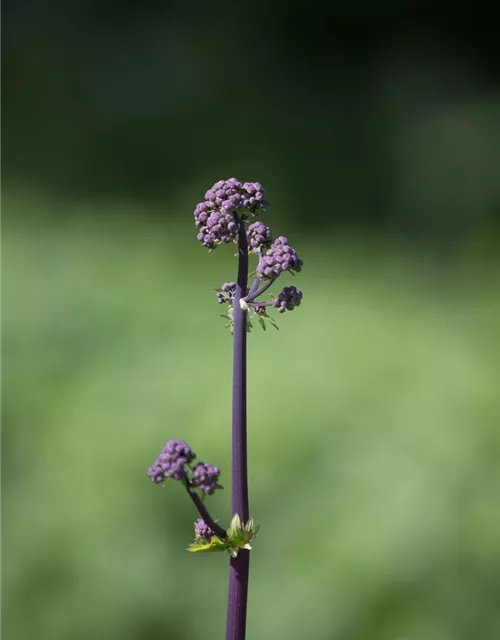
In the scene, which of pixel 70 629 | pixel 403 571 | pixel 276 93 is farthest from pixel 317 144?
pixel 70 629

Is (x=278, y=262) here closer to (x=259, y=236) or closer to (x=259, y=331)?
(x=259, y=236)

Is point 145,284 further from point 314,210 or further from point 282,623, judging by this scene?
point 282,623

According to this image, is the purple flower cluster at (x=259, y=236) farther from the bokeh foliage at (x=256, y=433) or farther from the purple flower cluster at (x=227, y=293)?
the bokeh foliage at (x=256, y=433)

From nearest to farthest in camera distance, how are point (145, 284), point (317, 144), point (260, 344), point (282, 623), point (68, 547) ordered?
1. point (282, 623)
2. point (68, 547)
3. point (260, 344)
4. point (145, 284)
5. point (317, 144)

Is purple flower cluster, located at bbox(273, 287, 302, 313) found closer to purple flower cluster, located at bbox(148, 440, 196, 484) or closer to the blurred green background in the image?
purple flower cluster, located at bbox(148, 440, 196, 484)

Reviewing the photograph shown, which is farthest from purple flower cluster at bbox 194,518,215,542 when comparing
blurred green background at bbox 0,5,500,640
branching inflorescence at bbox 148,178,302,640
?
blurred green background at bbox 0,5,500,640

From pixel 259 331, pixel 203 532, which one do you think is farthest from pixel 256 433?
pixel 203 532
